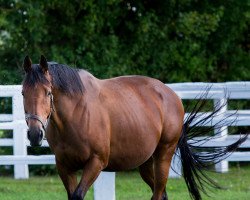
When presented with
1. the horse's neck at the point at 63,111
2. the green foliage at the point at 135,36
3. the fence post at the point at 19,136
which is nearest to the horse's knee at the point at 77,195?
the horse's neck at the point at 63,111

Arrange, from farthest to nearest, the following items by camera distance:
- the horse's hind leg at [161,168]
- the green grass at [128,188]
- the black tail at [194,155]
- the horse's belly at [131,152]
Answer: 1. the green grass at [128,188]
2. the black tail at [194,155]
3. the horse's hind leg at [161,168]
4. the horse's belly at [131,152]

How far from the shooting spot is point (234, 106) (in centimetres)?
1466

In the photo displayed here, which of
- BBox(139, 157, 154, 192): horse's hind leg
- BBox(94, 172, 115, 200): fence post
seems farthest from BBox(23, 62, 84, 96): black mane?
BBox(94, 172, 115, 200): fence post

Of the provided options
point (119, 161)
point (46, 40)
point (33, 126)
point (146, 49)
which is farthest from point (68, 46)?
point (33, 126)

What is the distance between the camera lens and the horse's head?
670 cm

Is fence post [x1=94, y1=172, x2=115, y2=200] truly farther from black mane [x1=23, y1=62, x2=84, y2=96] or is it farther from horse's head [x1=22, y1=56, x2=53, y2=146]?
horse's head [x1=22, y1=56, x2=53, y2=146]

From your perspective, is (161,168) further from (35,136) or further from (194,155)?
(35,136)

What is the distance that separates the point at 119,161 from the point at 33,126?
145 centimetres

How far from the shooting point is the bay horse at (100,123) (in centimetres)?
699

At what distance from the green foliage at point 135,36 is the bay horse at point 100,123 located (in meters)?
6.30

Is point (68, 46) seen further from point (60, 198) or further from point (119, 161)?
point (119, 161)

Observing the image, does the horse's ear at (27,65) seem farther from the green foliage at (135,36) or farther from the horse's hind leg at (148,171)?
the green foliage at (135,36)

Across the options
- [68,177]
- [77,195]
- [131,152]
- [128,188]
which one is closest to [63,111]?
[68,177]

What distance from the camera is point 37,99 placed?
6.82 metres
